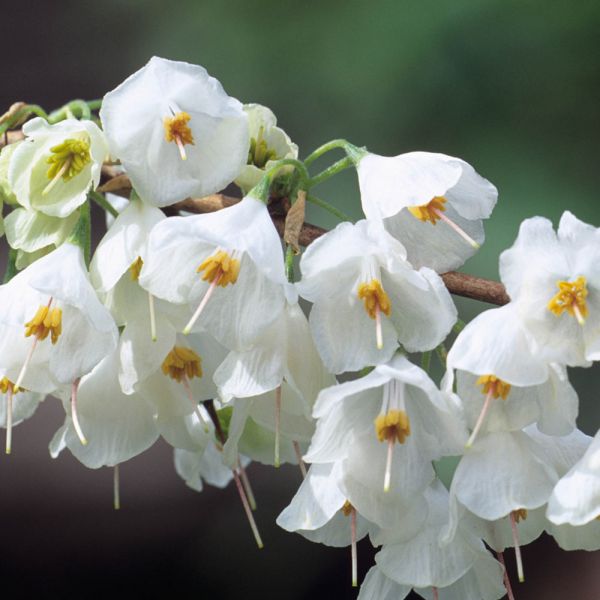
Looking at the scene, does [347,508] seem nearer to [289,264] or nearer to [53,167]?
[289,264]

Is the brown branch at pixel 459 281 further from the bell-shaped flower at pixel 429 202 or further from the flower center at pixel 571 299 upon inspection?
the flower center at pixel 571 299

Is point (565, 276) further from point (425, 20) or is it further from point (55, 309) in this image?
point (425, 20)

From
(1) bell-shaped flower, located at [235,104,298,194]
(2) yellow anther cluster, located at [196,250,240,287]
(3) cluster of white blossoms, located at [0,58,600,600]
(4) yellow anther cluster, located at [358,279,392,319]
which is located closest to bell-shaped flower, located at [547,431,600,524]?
(3) cluster of white blossoms, located at [0,58,600,600]

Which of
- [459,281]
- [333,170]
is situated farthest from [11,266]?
[459,281]

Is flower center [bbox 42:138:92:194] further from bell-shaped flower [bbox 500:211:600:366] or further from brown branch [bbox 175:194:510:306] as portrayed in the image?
bell-shaped flower [bbox 500:211:600:366]

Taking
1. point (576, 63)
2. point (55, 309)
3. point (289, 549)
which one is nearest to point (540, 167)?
point (576, 63)

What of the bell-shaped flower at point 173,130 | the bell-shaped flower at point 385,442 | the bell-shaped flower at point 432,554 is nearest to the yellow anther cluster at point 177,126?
the bell-shaped flower at point 173,130
